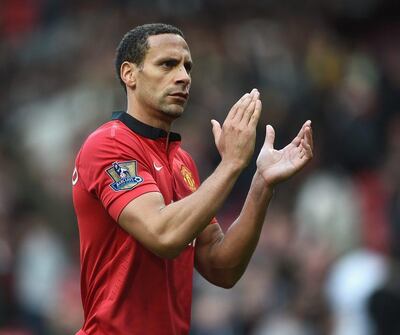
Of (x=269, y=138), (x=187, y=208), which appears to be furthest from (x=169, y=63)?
(x=187, y=208)

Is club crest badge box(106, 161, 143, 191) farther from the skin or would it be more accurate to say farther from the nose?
the nose

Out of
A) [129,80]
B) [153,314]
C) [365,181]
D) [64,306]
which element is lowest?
[64,306]

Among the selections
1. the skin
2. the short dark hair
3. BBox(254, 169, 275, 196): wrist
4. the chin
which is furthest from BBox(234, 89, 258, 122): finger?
the short dark hair

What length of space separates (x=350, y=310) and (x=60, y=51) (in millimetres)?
7445

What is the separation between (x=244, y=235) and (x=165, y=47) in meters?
0.99

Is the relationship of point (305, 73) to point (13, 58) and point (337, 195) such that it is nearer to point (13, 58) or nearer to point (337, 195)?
point (337, 195)

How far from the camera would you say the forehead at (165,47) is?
6027mm

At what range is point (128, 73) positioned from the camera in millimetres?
6105

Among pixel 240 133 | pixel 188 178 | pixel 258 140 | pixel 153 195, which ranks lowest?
pixel 258 140

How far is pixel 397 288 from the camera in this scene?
10312 mm

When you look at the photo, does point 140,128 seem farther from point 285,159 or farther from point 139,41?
point 285,159

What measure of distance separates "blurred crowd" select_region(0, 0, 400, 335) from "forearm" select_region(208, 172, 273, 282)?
413 centimetres

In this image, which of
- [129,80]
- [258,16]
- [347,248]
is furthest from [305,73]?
[129,80]

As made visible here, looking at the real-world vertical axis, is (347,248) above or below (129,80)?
below
